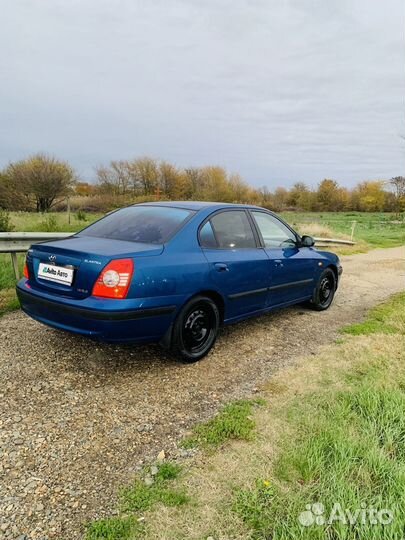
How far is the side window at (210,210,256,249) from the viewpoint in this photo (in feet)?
13.5

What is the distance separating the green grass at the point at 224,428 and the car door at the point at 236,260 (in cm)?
128

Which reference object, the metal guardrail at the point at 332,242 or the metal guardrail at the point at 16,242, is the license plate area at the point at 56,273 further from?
the metal guardrail at the point at 332,242

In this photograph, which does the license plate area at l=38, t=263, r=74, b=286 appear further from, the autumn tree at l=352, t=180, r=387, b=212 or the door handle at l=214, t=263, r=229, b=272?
the autumn tree at l=352, t=180, r=387, b=212

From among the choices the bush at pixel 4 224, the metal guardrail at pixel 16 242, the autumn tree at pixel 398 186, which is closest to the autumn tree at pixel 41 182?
the bush at pixel 4 224

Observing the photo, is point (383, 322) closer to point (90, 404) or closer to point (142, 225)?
point (142, 225)

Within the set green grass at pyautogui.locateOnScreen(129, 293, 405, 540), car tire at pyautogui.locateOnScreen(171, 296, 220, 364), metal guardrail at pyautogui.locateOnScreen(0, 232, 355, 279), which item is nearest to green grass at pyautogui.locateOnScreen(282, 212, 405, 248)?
metal guardrail at pyautogui.locateOnScreen(0, 232, 355, 279)

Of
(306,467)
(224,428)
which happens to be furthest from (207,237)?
(306,467)

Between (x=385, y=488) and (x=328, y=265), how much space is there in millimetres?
4091

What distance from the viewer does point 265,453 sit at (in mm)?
2479

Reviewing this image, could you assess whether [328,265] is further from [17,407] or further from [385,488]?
[17,407]

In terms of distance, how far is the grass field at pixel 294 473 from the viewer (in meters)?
1.88

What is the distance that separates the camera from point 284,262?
4.84m

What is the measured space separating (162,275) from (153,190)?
4131 cm

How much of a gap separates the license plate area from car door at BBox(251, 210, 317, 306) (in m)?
2.33
